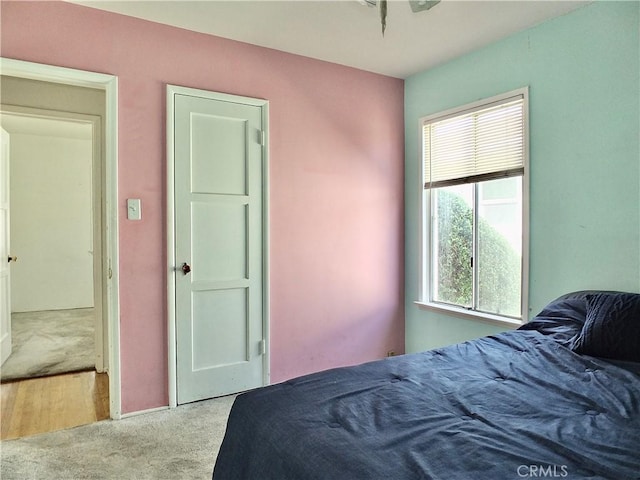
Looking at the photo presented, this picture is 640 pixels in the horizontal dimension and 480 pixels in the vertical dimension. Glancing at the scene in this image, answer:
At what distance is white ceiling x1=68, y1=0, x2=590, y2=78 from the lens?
8.24 feet

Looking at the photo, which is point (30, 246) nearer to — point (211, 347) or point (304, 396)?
point (211, 347)

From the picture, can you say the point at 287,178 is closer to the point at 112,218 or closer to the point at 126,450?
the point at 112,218

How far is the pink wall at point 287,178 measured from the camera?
263cm

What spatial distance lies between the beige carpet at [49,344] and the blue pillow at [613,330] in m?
3.77

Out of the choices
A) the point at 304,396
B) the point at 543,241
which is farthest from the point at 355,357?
the point at 304,396

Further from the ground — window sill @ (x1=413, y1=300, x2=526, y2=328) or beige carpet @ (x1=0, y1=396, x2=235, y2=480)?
window sill @ (x1=413, y1=300, x2=526, y2=328)

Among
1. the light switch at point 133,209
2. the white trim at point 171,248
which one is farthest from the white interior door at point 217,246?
the light switch at point 133,209

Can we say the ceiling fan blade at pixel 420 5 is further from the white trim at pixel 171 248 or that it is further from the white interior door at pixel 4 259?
the white interior door at pixel 4 259

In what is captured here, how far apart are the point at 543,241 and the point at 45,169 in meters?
6.64

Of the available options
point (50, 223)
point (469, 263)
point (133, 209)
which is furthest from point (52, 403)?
point (50, 223)

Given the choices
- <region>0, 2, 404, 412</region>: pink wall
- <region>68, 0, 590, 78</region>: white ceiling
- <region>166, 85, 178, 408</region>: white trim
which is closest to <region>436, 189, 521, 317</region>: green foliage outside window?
<region>0, 2, 404, 412</region>: pink wall

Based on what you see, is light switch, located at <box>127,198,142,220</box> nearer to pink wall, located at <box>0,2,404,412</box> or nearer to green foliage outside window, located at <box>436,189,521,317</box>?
pink wall, located at <box>0,2,404,412</box>

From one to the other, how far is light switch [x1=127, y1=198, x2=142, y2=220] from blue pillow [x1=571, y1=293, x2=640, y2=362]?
101 inches

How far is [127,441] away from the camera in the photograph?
7.74 ft
